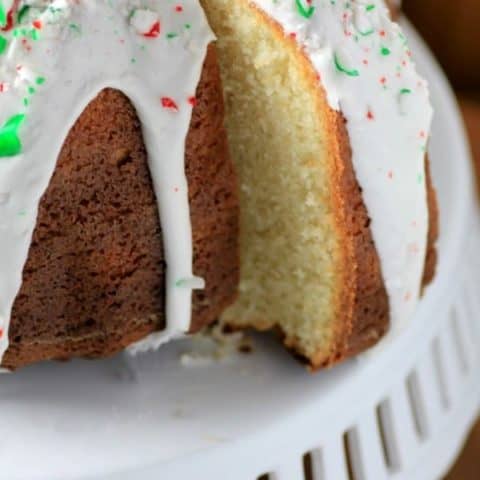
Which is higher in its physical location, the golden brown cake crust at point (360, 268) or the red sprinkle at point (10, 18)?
the red sprinkle at point (10, 18)

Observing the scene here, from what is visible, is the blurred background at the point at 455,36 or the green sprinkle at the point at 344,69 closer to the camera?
the green sprinkle at the point at 344,69

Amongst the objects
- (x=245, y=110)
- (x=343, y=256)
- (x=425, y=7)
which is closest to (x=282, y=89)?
(x=245, y=110)

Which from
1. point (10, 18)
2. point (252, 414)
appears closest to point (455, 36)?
point (252, 414)

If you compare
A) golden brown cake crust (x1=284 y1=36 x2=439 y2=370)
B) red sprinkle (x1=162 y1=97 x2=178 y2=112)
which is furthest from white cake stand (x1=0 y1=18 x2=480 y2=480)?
red sprinkle (x1=162 y1=97 x2=178 y2=112)

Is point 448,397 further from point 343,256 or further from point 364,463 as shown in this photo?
point 343,256

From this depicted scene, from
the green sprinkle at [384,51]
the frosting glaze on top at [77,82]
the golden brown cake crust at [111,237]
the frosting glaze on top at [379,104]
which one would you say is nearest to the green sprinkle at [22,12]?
the frosting glaze on top at [77,82]

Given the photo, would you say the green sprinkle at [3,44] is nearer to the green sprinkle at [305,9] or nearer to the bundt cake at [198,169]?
the bundt cake at [198,169]

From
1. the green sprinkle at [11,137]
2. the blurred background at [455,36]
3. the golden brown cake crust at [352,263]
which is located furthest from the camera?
the blurred background at [455,36]
